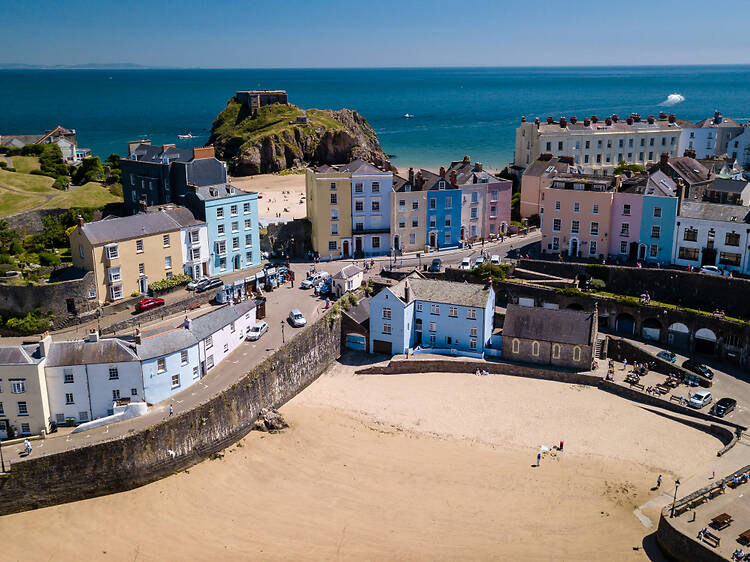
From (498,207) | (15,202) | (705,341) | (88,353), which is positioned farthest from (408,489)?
(15,202)

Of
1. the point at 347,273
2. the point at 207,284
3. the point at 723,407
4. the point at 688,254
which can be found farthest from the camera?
the point at 688,254

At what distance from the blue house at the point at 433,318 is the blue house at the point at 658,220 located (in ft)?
55.0

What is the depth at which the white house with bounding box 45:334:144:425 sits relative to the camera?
34031mm

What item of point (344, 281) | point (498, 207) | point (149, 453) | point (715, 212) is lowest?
point (149, 453)

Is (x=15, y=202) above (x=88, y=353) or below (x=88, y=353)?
above

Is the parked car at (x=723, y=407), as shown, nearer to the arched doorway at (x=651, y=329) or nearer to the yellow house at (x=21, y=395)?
the arched doorway at (x=651, y=329)

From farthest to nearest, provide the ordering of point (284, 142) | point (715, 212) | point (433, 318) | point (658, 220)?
point (284, 142) < point (658, 220) < point (715, 212) < point (433, 318)

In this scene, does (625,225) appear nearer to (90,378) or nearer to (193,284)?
(193,284)

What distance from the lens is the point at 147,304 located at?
149 ft

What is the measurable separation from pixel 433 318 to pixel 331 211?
54.4 feet

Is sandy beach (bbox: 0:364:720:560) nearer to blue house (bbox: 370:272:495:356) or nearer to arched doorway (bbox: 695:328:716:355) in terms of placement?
blue house (bbox: 370:272:495:356)

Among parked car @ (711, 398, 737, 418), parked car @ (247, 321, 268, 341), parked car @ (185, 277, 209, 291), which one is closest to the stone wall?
parked car @ (247, 321, 268, 341)

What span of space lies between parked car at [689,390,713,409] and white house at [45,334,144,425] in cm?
2938

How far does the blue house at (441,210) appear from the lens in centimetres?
6000
